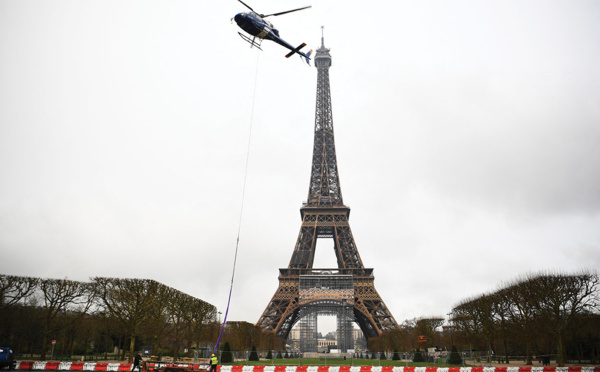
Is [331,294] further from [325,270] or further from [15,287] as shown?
[15,287]

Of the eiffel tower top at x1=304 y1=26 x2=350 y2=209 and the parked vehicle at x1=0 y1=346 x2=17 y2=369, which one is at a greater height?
Answer: the eiffel tower top at x1=304 y1=26 x2=350 y2=209

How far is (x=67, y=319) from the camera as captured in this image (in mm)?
39875

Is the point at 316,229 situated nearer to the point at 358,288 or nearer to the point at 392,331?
the point at 358,288

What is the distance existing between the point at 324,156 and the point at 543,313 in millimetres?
40356

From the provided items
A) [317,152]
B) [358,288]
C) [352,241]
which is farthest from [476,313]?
[317,152]

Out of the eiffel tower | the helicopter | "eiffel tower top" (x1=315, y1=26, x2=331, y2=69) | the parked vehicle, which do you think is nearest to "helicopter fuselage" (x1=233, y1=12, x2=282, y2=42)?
the helicopter

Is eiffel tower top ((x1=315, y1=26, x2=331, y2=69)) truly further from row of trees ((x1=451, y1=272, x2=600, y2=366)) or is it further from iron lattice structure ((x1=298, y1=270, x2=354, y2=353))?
row of trees ((x1=451, y1=272, x2=600, y2=366))

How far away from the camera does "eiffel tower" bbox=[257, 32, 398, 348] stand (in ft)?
178

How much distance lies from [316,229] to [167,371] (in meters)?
44.7

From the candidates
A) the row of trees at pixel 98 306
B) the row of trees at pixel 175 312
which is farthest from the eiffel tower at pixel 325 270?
the row of trees at pixel 98 306

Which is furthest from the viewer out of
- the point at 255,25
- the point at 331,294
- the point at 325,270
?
the point at 325,270

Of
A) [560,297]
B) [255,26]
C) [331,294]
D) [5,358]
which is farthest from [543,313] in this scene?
[5,358]

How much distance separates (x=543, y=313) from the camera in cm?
3438

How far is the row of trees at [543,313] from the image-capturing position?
34625 mm
